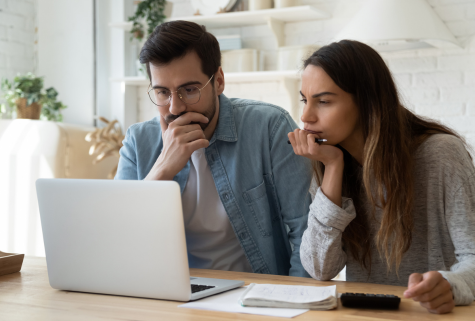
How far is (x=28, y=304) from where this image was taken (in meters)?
1.02

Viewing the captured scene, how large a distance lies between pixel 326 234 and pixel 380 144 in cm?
25

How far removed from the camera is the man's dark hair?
1510mm

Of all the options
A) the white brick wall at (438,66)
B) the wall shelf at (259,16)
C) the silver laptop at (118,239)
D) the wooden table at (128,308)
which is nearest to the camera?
the wooden table at (128,308)

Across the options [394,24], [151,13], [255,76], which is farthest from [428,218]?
[151,13]

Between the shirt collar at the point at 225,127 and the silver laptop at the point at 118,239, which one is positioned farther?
the shirt collar at the point at 225,127

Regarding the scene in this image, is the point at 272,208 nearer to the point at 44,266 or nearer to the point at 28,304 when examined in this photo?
the point at 44,266

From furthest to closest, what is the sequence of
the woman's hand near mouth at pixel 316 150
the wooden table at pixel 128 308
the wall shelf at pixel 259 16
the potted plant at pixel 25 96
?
the potted plant at pixel 25 96
the wall shelf at pixel 259 16
the woman's hand near mouth at pixel 316 150
the wooden table at pixel 128 308

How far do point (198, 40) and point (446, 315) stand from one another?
1033 millimetres

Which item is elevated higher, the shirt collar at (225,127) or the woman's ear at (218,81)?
the woman's ear at (218,81)

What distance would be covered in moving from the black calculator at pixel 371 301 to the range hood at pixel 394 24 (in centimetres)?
147

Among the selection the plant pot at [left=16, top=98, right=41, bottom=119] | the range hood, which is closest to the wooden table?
the range hood

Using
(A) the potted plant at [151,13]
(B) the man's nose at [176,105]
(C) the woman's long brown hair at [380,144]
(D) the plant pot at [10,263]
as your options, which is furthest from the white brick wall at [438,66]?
(D) the plant pot at [10,263]

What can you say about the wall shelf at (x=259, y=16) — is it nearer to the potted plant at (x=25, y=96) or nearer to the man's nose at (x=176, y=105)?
the potted plant at (x=25, y=96)

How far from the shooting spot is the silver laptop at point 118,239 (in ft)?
3.25
